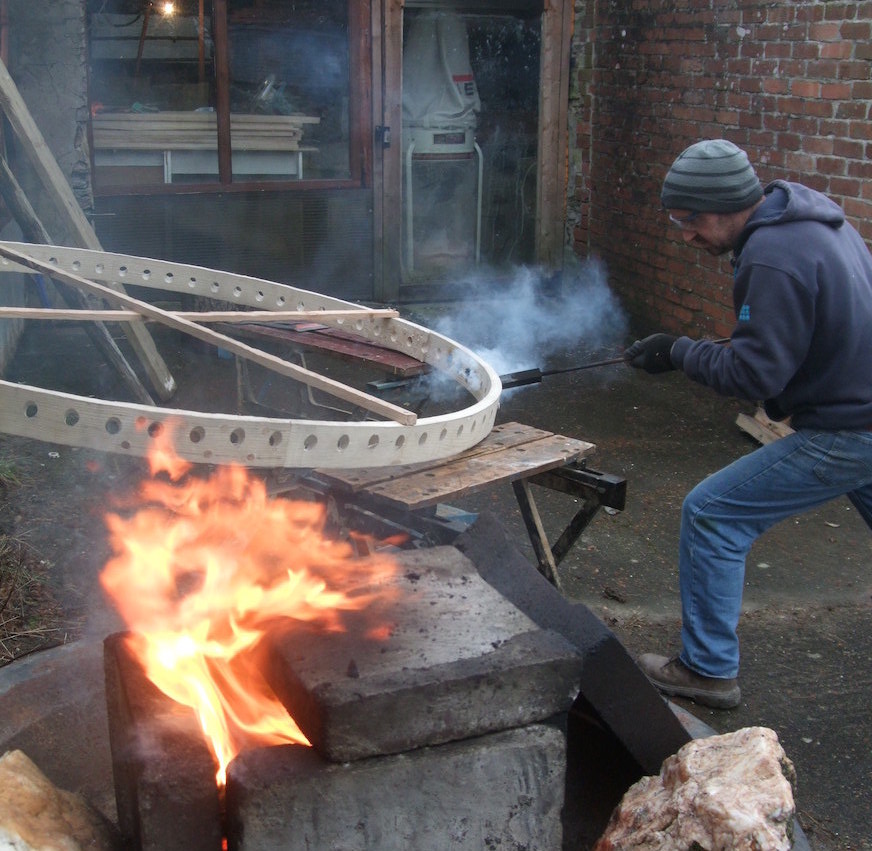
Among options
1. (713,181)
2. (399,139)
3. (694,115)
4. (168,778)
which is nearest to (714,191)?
(713,181)

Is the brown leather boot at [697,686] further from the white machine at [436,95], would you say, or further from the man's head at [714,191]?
the white machine at [436,95]

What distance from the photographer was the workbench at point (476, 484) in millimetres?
3812

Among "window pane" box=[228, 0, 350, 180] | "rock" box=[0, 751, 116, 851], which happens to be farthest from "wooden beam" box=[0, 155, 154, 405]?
"rock" box=[0, 751, 116, 851]

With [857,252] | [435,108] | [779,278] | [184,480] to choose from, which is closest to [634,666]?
[779,278]

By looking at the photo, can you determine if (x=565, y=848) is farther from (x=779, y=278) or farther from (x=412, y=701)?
(x=779, y=278)

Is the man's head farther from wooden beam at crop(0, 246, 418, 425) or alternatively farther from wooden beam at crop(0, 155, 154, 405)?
wooden beam at crop(0, 155, 154, 405)

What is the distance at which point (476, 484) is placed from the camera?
3863 millimetres

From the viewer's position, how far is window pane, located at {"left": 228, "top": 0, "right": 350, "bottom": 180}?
8523 millimetres

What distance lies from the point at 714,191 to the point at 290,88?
619 centimetres

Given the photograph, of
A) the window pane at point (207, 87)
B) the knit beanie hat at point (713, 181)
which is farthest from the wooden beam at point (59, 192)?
the knit beanie hat at point (713, 181)

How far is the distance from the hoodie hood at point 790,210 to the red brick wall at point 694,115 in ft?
10.3

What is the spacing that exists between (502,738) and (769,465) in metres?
1.58

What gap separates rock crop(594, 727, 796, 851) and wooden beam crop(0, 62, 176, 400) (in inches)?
202

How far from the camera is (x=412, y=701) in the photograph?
7.34ft
